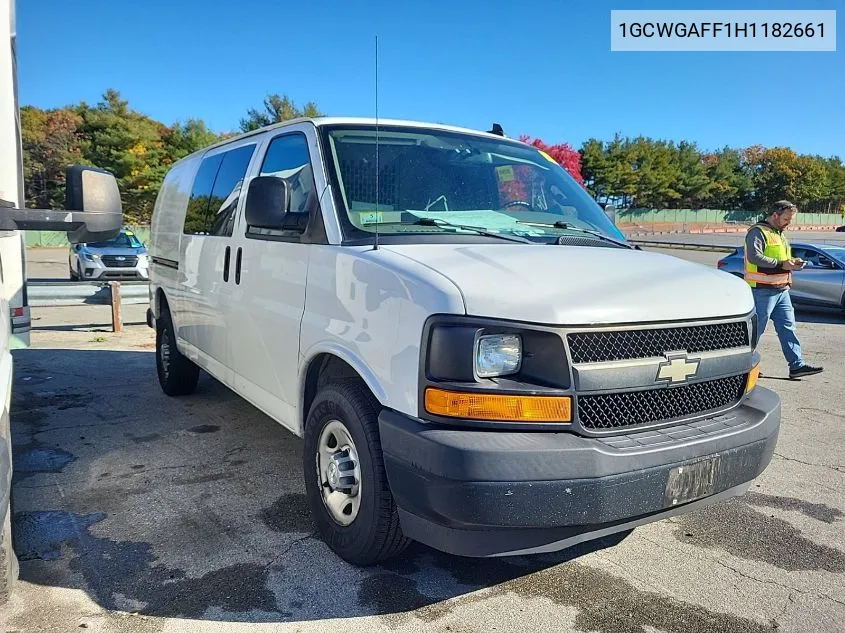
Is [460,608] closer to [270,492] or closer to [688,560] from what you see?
[688,560]

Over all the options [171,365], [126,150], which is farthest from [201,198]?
[126,150]

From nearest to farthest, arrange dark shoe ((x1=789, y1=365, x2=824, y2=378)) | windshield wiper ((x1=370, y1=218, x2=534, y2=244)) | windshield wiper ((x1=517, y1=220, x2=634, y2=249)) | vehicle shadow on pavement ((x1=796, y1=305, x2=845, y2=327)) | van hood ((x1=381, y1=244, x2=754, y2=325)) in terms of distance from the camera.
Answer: van hood ((x1=381, y1=244, x2=754, y2=325))
windshield wiper ((x1=370, y1=218, x2=534, y2=244))
windshield wiper ((x1=517, y1=220, x2=634, y2=249))
dark shoe ((x1=789, y1=365, x2=824, y2=378))
vehicle shadow on pavement ((x1=796, y1=305, x2=845, y2=327))

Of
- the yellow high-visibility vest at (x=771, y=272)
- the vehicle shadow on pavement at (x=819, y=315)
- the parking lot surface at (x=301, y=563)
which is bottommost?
the parking lot surface at (x=301, y=563)

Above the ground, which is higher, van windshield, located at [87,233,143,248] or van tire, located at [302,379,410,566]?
van windshield, located at [87,233,143,248]

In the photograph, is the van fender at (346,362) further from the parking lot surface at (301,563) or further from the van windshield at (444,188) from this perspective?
the parking lot surface at (301,563)

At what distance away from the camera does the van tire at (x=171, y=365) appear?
6.08 m

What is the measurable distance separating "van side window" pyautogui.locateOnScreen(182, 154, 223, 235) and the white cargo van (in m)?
1.12

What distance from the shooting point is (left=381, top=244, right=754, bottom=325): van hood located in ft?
8.22

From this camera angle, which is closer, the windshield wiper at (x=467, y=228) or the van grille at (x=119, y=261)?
the windshield wiper at (x=467, y=228)

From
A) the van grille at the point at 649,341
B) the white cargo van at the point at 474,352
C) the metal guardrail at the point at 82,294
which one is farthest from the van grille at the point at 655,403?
the metal guardrail at the point at 82,294

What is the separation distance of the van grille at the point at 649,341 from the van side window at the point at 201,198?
3.30 m

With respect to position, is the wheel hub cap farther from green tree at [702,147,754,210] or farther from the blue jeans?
green tree at [702,147,754,210]

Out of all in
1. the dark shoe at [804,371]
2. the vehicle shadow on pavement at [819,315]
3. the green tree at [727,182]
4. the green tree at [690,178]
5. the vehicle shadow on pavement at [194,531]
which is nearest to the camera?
the vehicle shadow on pavement at [194,531]

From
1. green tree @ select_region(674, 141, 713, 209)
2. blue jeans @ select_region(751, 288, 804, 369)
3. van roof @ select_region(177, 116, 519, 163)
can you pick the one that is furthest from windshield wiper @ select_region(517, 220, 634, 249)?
green tree @ select_region(674, 141, 713, 209)
